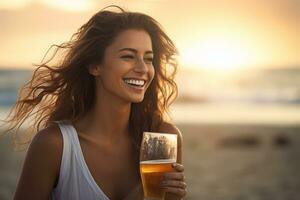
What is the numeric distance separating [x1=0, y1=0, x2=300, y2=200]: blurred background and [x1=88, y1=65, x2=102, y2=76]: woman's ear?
2.95m

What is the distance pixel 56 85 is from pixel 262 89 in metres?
24.7

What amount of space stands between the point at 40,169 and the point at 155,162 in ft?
2.33

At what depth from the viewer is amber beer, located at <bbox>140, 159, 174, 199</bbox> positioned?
3336 mm

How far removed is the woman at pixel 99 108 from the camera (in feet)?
12.2

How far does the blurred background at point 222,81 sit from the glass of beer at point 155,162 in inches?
147

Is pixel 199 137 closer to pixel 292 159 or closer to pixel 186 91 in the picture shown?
pixel 292 159

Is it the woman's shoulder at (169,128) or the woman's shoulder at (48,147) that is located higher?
the woman's shoulder at (169,128)

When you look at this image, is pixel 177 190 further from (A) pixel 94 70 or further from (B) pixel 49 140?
(A) pixel 94 70

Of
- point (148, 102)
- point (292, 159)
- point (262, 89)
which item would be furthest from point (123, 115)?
A: point (262, 89)

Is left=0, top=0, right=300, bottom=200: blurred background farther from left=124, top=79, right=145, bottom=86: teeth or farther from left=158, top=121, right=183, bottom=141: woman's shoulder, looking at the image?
left=124, top=79, right=145, bottom=86: teeth

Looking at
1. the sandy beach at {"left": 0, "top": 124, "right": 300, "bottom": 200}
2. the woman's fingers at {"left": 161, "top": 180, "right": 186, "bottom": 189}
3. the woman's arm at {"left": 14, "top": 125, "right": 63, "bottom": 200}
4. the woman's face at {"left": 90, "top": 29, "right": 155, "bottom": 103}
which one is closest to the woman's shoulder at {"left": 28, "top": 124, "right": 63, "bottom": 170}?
the woman's arm at {"left": 14, "top": 125, "right": 63, "bottom": 200}

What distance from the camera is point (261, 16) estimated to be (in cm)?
3431

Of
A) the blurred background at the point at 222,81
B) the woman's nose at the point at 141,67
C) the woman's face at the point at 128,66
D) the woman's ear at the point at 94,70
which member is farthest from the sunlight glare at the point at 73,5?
the woman's nose at the point at 141,67

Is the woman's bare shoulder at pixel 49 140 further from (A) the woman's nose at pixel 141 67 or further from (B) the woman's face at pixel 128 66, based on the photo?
(A) the woman's nose at pixel 141 67
